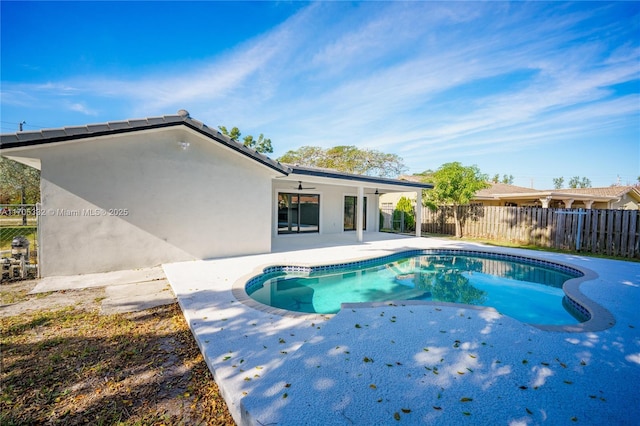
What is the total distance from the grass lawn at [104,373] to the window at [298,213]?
10.7m

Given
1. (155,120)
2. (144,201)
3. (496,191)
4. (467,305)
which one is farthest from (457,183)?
(144,201)

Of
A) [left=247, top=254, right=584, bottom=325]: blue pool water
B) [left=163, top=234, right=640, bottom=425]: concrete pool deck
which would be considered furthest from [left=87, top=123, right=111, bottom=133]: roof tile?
[left=247, top=254, right=584, bottom=325]: blue pool water

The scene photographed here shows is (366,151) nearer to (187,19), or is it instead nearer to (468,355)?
(187,19)

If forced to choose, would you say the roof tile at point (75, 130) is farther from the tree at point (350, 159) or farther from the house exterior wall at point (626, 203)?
the house exterior wall at point (626, 203)

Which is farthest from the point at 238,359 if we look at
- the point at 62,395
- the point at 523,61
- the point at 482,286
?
the point at 523,61

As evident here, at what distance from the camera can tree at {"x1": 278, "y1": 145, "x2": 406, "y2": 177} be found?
3791 centimetres

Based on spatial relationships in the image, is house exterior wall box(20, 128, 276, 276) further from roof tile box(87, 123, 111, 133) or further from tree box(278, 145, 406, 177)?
tree box(278, 145, 406, 177)

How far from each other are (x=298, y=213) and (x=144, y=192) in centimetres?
870

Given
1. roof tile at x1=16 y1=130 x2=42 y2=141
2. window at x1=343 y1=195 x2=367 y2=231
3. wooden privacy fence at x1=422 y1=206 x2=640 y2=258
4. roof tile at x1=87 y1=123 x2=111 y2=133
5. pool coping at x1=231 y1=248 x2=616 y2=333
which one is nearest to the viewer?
pool coping at x1=231 y1=248 x2=616 y2=333

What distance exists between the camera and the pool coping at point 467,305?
184 inches

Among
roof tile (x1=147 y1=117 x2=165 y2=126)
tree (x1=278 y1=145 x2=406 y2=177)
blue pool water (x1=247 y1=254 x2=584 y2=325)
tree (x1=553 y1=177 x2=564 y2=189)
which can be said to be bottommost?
blue pool water (x1=247 y1=254 x2=584 y2=325)

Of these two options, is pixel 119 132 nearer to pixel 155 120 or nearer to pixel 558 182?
pixel 155 120

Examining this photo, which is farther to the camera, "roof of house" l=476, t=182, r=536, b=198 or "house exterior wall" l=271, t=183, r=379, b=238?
"roof of house" l=476, t=182, r=536, b=198

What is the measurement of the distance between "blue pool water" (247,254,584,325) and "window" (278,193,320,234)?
6.47m
